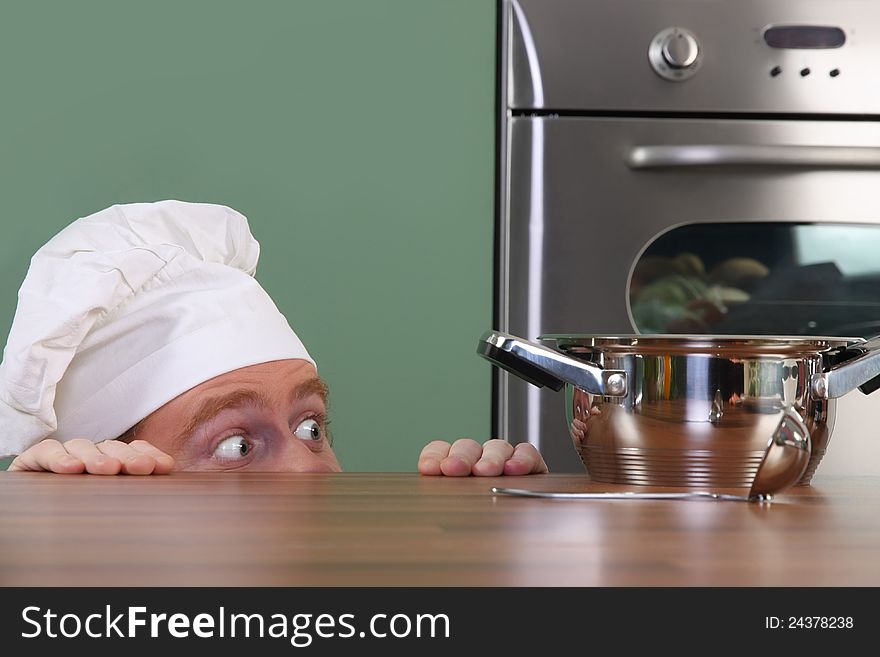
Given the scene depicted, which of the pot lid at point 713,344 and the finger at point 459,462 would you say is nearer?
the pot lid at point 713,344

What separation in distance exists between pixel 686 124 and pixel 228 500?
1.19 m

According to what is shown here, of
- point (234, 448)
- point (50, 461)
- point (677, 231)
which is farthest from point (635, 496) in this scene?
point (677, 231)

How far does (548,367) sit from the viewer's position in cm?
59

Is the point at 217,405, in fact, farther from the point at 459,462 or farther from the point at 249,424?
the point at 459,462

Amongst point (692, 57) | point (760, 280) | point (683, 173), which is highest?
point (692, 57)

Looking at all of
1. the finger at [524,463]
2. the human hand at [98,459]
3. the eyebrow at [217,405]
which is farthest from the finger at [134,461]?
the eyebrow at [217,405]

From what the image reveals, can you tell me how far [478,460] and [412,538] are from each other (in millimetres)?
475

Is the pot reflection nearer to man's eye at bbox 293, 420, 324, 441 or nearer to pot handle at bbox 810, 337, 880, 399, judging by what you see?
pot handle at bbox 810, 337, 880, 399

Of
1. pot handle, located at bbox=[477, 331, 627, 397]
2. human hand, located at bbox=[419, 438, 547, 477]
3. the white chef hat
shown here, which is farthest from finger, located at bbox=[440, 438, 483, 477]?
the white chef hat

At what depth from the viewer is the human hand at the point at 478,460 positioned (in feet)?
2.43

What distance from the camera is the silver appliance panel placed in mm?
1513

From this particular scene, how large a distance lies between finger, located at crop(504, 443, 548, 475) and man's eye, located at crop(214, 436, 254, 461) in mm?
265

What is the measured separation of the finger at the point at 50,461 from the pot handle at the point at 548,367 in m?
0.27

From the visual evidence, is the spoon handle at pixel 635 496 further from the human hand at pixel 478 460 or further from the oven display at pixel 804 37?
the oven display at pixel 804 37
